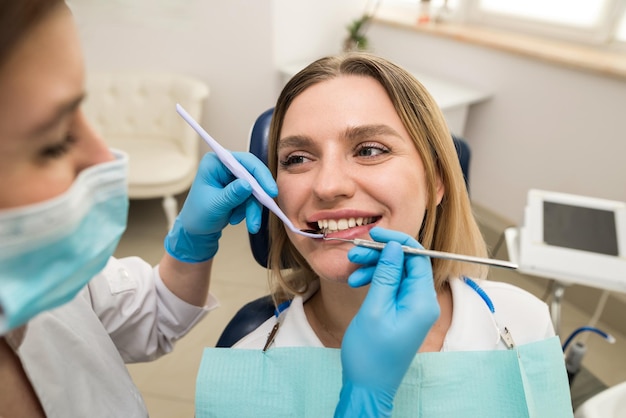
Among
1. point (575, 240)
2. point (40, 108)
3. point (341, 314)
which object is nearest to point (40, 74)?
point (40, 108)

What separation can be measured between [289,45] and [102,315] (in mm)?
2129

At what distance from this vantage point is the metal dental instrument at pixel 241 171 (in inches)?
33.8

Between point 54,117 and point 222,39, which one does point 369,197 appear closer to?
point 54,117

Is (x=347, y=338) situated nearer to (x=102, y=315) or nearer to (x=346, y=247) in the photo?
(x=346, y=247)

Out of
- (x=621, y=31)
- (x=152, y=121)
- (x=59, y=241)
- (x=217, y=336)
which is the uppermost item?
(x=621, y=31)

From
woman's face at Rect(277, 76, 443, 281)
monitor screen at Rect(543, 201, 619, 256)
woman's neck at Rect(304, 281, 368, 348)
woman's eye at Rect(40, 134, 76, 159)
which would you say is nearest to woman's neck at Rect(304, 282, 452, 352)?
woman's neck at Rect(304, 281, 368, 348)

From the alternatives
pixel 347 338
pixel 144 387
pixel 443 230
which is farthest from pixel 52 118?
pixel 144 387

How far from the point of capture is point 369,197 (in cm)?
85

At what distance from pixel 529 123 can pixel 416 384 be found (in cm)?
179

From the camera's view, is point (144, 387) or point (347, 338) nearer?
point (347, 338)

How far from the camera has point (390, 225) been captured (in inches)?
34.0

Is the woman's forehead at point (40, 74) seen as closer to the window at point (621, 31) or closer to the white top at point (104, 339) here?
the white top at point (104, 339)

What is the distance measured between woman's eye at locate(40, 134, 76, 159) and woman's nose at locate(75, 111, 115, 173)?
11mm

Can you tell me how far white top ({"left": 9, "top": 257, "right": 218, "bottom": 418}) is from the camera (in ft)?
2.43
